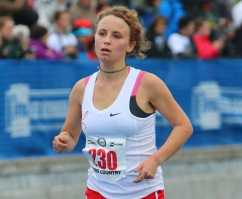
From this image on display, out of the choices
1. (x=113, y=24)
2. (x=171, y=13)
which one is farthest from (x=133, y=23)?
(x=171, y=13)

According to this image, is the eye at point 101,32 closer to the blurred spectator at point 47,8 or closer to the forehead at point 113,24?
the forehead at point 113,24

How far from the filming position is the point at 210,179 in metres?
9.40

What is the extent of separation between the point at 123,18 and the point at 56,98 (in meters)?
4.62

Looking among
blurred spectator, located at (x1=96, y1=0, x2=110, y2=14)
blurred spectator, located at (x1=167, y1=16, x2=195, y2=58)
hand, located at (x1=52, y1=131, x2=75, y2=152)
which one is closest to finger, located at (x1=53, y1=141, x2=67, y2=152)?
hand, located at (x1=52, y1=131, x2=75, y2=152)

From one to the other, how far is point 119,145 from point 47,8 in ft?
26.3

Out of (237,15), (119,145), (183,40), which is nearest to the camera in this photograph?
(119,145)

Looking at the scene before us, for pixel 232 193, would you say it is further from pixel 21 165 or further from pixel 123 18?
pixel 123 18

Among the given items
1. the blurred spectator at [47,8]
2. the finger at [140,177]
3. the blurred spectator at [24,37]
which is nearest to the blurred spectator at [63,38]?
the blurred spectator at [47,8]

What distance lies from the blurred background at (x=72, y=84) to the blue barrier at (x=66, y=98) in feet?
0.04

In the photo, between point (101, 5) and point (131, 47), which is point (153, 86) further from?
point (101, 5)

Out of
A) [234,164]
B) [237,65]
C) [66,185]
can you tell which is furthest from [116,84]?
[237,65]

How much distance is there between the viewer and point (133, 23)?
5.14m

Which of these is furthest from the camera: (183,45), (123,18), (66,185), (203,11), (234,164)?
(203,11)

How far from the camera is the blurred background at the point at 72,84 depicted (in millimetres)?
8977
